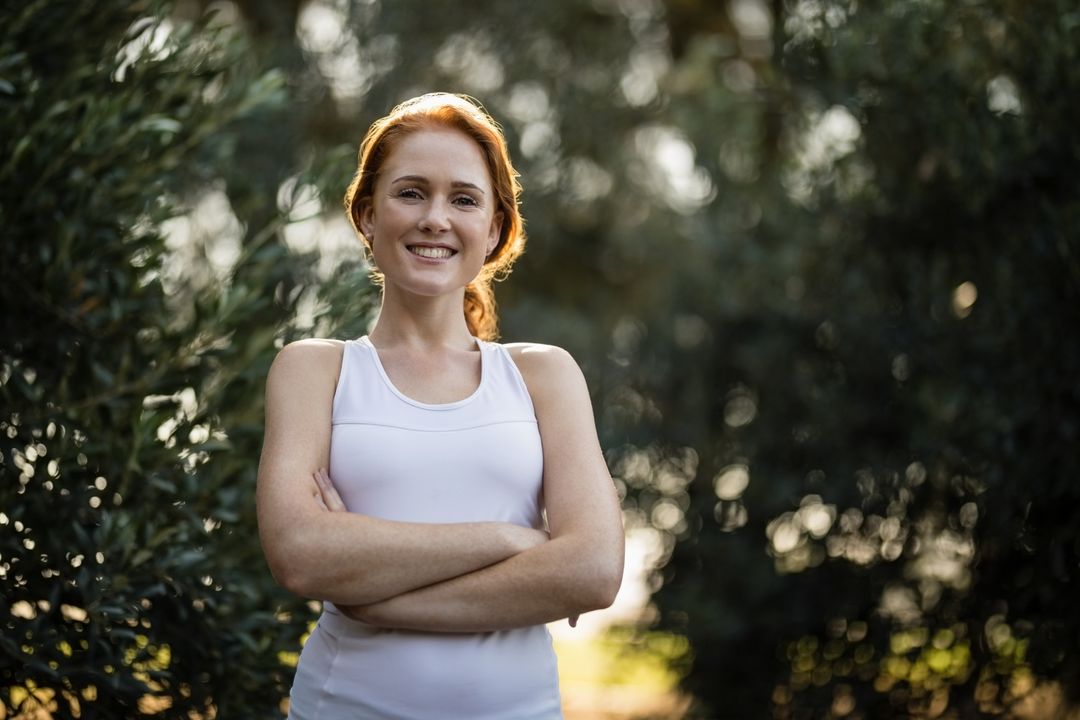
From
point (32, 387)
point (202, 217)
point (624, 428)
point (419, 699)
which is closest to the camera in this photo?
point (419, 699)

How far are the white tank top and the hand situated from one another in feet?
0.09

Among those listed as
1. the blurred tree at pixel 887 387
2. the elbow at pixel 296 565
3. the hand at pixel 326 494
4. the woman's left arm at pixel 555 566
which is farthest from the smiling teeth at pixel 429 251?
the blurred tree at pixel 887 387

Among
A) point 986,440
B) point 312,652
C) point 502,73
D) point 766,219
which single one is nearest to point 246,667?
point 312,652

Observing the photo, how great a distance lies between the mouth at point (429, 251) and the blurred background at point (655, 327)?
5.39ft

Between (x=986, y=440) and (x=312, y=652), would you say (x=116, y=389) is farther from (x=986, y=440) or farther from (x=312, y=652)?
(x=986, y=440)

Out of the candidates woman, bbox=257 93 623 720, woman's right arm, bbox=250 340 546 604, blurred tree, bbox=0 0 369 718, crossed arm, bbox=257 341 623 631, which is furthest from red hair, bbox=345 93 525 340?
blurred tree, bbox=0 0 369 718

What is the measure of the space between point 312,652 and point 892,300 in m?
5.13

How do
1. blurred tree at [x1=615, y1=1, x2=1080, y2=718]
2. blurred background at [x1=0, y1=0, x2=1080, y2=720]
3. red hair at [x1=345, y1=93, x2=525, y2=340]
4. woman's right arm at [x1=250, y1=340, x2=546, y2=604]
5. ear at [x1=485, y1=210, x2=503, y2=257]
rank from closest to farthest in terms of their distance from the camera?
woman's right arm at [x1=250, y1=340, x2=546, y2=604], red hair at [x1=345, y1=93, x2=525, y2=340], ear at [x1=485, y1=210, x2=503, y2=257], blurred background at [x1=0, y1=0, x2=1080, y2=720], blurred tree at [x1=615, y1=1, x2=1080, y2=718]

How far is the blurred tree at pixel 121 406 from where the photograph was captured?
150 inches

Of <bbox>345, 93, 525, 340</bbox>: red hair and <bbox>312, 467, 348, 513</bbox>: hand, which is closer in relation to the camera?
<bbox>312, 467, 348, 513</bbox>: hand

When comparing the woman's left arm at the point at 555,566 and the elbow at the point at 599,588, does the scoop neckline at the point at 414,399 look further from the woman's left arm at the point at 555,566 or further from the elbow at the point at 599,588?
the elbow at the point at 599,588

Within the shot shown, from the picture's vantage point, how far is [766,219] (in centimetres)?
848

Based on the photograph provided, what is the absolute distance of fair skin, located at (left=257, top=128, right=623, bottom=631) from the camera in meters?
2.48

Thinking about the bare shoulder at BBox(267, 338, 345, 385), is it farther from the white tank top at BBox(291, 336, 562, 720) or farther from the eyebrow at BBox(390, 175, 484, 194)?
the eyebrow at BBox(390, 175, 484, 194)
